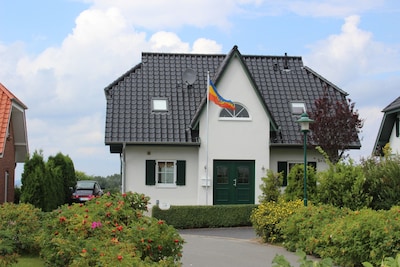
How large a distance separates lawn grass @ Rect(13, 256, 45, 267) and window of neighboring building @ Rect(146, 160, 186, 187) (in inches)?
596

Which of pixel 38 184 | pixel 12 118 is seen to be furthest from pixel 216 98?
pixel 12 118

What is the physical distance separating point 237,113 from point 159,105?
3.94 metres

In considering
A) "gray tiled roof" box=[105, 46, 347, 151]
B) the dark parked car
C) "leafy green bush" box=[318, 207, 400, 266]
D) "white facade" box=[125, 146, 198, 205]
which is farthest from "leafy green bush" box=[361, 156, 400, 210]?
the dark parked car

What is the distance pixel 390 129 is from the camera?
3528 cm

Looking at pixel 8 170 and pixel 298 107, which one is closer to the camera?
pixel 8 170

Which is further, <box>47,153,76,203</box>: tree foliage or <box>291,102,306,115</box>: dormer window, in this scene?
<box>47,153,76,203</box>: tree foliage

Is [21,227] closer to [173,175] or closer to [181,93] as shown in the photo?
[173,175]

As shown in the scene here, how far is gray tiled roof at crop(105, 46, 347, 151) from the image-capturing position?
29.9 m

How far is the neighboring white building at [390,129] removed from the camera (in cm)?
3331

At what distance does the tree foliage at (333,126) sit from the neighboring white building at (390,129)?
334 centimetres

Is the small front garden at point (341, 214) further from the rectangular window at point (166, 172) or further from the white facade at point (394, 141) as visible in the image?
the white facade at point (394, 141)

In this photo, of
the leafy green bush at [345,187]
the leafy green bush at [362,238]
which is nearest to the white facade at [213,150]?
the leafy green bush at [345,187]

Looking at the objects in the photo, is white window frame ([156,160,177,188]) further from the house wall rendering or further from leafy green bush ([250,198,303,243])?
leafy green bush ([250,198,303,243])

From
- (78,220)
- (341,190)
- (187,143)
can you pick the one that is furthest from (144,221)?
(187,143)
